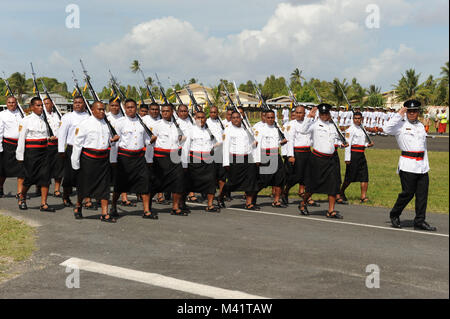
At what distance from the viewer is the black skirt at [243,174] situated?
1072 centimetres

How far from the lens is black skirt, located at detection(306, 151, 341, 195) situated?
31.4ft

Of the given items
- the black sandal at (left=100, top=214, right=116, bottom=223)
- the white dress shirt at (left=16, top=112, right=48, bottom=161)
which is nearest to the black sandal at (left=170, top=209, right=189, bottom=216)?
the black sandal at (left=100, top=214, right=116, bottom=223)

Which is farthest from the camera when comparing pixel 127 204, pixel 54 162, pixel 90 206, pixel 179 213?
pixel 127 204

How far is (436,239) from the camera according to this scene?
25.7 feet

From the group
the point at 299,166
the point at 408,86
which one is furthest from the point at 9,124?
the point at 408,86

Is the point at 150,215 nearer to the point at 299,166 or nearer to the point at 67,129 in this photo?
the point at 67,129

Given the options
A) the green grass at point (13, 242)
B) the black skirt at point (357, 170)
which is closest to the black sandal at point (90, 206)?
the green grass at point (13, 242)

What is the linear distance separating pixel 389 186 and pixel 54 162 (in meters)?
8.71

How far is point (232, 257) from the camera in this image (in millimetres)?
6621

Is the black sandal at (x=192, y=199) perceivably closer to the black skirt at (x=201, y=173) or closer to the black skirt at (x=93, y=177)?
the black skirt at (x=201, y=173)

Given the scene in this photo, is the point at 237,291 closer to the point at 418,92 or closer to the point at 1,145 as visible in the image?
the point at 1,145

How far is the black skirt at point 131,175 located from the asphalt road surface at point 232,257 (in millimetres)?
537
